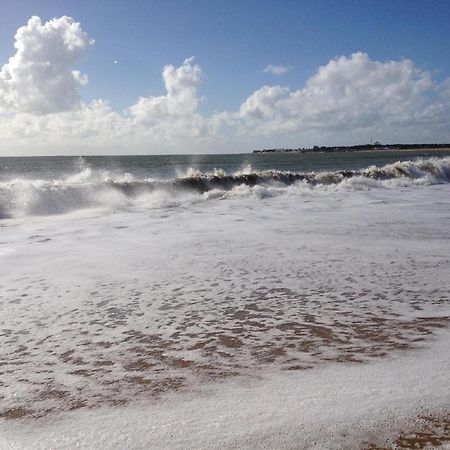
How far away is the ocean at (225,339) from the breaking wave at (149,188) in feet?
22.5

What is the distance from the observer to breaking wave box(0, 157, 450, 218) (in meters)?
14.8

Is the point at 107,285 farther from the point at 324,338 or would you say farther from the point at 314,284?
the point at 324,338

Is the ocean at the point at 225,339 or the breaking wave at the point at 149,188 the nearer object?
the ocean at the point at 225,339

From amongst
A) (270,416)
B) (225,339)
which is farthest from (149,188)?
(270,416)

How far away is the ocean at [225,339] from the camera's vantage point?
2398 mm

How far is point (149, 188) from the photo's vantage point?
19.2 meters

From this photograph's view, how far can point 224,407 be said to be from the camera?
256 cm

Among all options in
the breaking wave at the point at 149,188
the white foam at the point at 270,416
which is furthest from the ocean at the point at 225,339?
the breaking wave at the point at 149,188

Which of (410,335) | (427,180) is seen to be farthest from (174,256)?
(427,180)

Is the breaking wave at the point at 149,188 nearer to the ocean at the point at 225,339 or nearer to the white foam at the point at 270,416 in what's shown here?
the ocean at the point at 225,339

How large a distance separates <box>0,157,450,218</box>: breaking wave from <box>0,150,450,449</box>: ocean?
6.86m

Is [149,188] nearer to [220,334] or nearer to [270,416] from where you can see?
[220,334]

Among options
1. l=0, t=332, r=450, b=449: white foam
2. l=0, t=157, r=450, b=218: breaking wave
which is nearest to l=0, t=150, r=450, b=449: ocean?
l=0, t=332, r=450, b=449: white foam

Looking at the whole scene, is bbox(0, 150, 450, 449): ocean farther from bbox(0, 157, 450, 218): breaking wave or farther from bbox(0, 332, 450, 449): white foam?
bbox(0, 157, 450, 218): breaking wave
